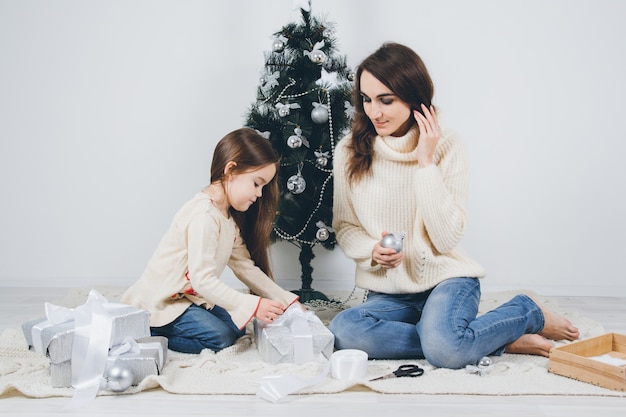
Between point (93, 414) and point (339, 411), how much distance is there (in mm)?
535

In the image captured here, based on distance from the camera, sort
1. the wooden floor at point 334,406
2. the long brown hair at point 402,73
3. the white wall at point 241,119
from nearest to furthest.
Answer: the wooden floor at point 334,406 < the long brown hair at point 402,73 < the white wall at point 241,119

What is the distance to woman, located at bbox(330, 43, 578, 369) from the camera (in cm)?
175

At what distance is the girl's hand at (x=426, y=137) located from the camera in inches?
72.6

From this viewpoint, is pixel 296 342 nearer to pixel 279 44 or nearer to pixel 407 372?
pixel 407 372

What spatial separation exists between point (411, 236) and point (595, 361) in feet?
2.04

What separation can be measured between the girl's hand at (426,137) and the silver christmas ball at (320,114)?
49 centimetres

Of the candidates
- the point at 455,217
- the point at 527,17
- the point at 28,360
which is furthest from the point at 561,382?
the point at 527,17

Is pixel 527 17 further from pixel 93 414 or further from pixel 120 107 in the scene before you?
Answer: pixel 93 414

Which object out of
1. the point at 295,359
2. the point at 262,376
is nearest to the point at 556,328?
the point at 295,359

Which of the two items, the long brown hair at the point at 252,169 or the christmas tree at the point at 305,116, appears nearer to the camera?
the long brown hair at the point at 252,169

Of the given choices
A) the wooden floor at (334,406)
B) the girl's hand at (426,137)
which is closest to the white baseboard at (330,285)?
the girl's hand at (426,137)

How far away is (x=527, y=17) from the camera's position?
2.73 m

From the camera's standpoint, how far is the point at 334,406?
4.75 feet

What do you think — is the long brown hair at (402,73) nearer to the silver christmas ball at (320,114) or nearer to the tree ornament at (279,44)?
the silver christmas ball at (320,114)
